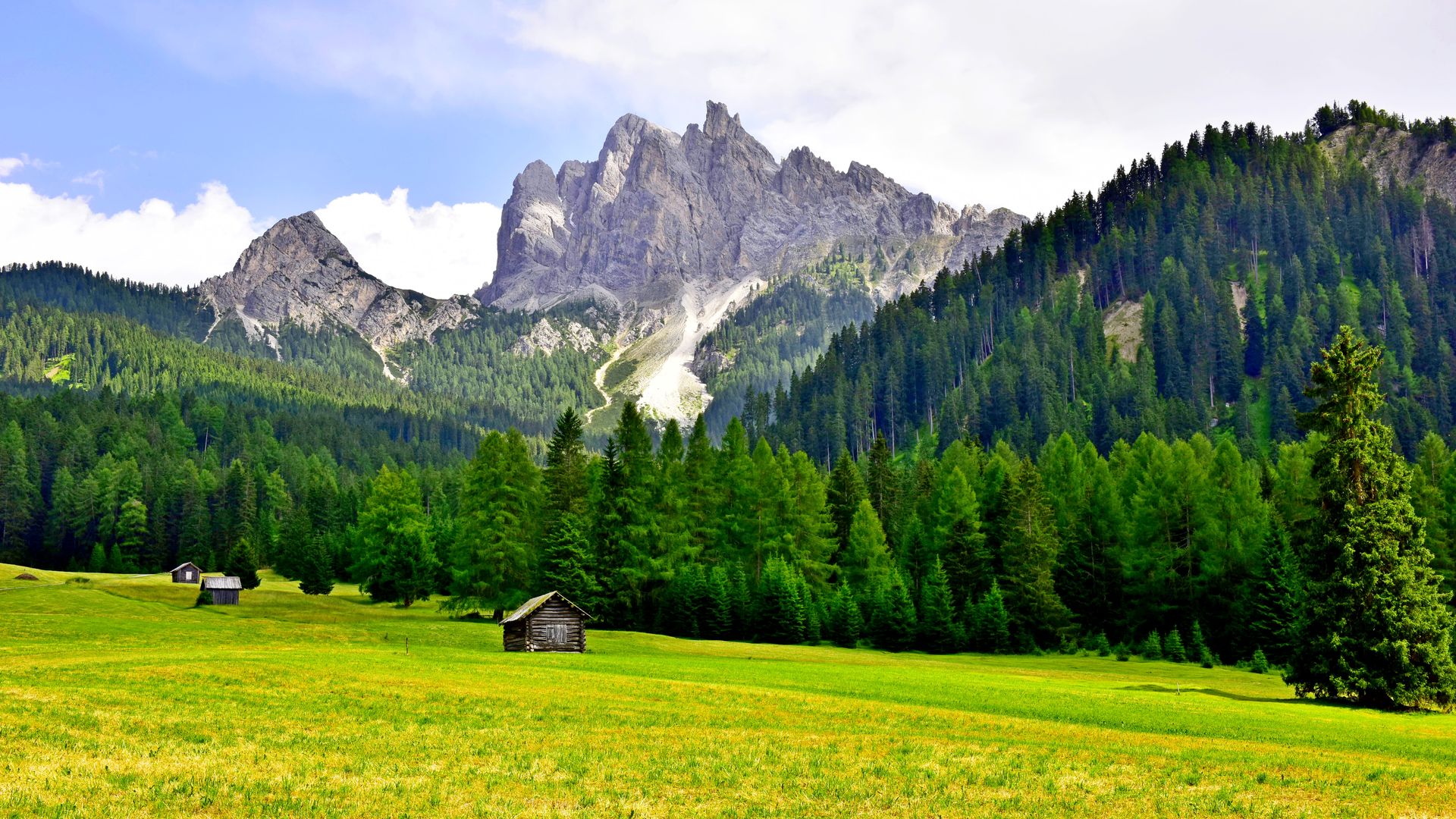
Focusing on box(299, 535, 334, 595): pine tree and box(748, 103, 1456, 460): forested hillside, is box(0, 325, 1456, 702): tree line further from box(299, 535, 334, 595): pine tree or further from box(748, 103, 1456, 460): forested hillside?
box(748, 103, 1456, 460): forested hillside

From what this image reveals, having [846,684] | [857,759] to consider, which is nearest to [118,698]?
[857,759]

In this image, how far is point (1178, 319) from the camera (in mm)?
158875

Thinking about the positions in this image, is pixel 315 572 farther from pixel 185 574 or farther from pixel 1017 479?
pixel 1017 479

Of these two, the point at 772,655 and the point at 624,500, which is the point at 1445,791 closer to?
the point at 772,655

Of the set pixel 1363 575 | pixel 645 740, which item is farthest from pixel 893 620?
pixel 645 740

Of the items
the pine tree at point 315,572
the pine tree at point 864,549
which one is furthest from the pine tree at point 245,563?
the pine tree at point 864,549

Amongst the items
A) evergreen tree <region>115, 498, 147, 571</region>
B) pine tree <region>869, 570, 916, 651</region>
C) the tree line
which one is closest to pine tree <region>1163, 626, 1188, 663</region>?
the tree line

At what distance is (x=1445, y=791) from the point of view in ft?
72.1

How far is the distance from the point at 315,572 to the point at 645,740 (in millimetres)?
91932

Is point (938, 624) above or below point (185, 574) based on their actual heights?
below

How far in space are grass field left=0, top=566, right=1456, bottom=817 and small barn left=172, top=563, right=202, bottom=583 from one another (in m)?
54.5

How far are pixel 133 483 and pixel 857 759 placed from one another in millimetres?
149922

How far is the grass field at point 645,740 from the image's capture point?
1970 centimetres

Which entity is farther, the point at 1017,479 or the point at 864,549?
the point at 864,549
